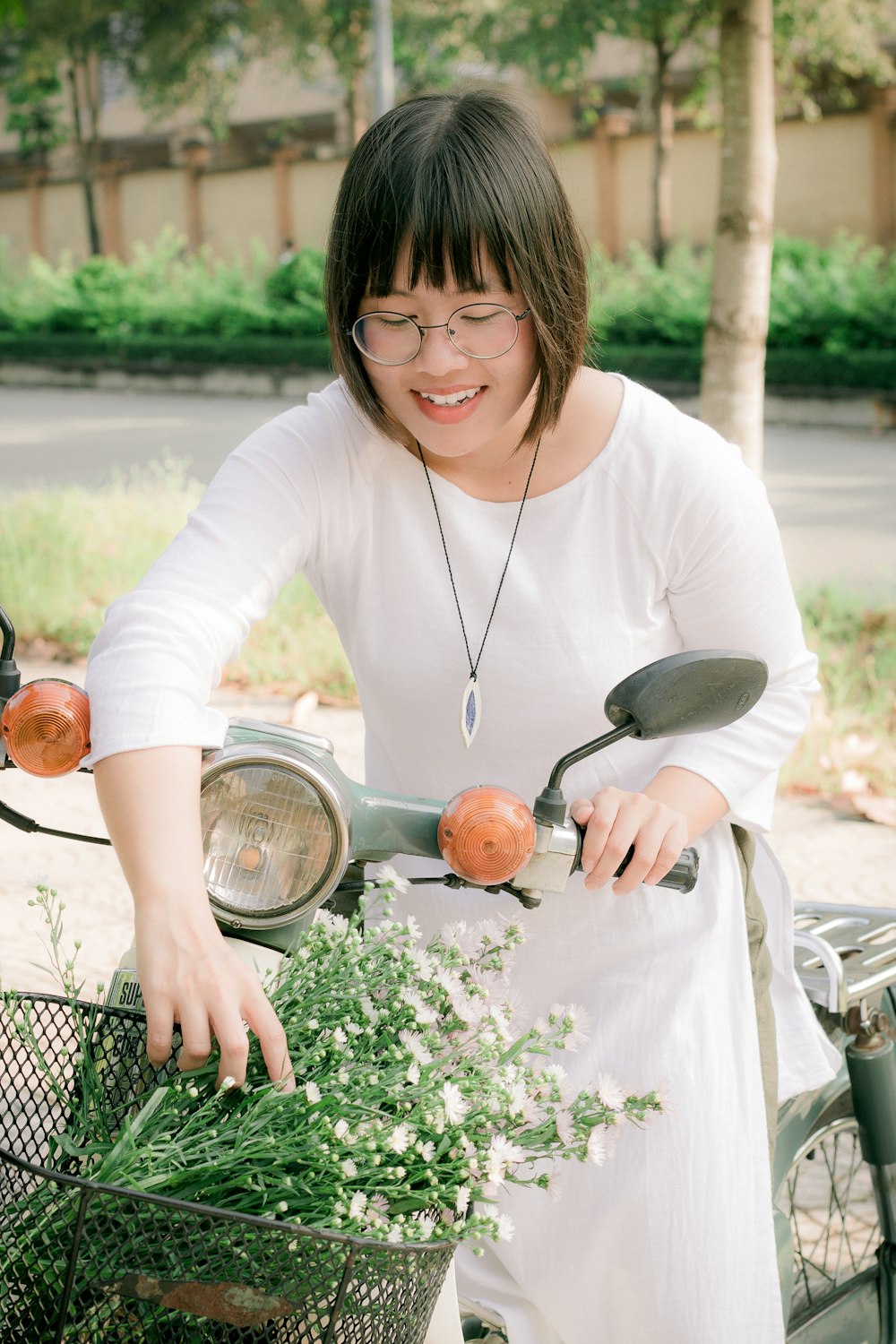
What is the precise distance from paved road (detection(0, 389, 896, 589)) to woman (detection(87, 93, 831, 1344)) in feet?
17.1

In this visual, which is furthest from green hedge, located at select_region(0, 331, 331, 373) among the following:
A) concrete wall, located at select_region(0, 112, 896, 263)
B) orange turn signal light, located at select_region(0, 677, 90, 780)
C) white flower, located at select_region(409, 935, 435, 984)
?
white flower, located at select_region(409, 935, 435, 984)

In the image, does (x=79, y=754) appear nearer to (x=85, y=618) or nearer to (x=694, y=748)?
(x=694, y=748)

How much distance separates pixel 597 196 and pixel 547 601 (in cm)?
2497

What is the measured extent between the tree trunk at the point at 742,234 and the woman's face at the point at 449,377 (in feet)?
14.6

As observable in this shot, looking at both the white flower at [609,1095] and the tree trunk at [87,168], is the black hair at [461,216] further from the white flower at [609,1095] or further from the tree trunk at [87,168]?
the tree trunk at [87,168]

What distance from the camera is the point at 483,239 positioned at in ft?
4.71

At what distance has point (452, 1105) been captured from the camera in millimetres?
1032

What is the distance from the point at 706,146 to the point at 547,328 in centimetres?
2428

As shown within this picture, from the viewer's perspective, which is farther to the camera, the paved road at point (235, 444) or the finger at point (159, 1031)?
the paved road at point (235, 444)

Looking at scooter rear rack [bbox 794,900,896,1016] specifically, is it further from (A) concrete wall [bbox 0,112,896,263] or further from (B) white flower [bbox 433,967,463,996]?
(A) concrete wall [bbox 0,112,896,263]

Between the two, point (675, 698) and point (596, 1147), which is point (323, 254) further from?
point (596, 1147)

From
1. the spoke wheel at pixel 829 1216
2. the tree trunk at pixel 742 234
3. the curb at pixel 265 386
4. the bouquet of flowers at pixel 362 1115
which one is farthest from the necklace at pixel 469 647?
the curb at pixel 265 386

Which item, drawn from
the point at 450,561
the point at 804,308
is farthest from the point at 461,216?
the point at 804,308

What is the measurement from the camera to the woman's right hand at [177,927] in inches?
42.3
